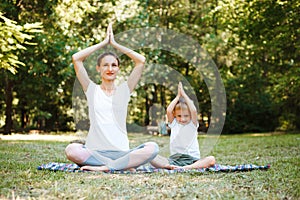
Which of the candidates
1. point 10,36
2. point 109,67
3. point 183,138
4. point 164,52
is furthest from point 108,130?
point 164,52

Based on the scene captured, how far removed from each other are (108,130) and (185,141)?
→ 3.14 ft

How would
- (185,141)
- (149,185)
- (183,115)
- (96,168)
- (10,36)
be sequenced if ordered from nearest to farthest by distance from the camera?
(149,185)
(96,168)
(185,141)
(183,115)
(10,36)

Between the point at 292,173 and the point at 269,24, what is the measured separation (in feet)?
20.4

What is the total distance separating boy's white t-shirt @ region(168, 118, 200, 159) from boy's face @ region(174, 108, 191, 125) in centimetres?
6

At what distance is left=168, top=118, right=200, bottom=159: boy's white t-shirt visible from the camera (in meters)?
4.36

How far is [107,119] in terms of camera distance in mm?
3895

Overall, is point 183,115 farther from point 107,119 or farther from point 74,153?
point 74,153

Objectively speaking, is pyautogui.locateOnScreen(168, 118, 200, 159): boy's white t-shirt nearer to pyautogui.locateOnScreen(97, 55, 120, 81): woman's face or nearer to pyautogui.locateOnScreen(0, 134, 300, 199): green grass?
pyautogui.locateOnScreen(0, 134, 300, 199): green grass

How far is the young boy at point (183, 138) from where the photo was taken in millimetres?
4145

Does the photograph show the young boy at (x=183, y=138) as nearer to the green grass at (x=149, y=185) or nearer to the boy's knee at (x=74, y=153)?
the green grass at (x=149, y=185)

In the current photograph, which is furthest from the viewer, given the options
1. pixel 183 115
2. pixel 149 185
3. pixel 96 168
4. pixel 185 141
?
pixel 183 115

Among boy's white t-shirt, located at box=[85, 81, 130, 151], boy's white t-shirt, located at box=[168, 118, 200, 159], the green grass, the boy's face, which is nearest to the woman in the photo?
boy's white t-shirt, located at box=[85, 81, 130, 151]

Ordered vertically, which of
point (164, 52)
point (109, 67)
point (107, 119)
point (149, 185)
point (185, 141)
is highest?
point (164, 52)

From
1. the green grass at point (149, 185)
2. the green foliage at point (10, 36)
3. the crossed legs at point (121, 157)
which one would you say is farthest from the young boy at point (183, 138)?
the green foliage at point (10, 36)
